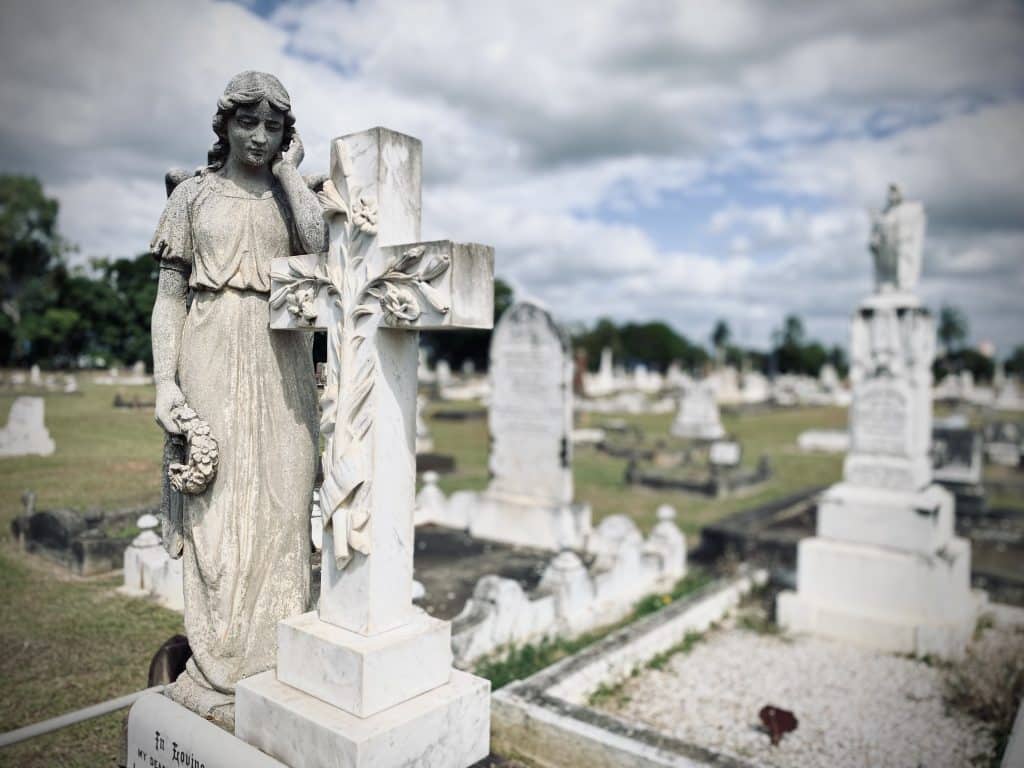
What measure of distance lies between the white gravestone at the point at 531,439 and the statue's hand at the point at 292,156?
669 centimetres

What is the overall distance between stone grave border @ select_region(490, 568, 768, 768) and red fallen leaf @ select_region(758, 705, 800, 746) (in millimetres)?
1012

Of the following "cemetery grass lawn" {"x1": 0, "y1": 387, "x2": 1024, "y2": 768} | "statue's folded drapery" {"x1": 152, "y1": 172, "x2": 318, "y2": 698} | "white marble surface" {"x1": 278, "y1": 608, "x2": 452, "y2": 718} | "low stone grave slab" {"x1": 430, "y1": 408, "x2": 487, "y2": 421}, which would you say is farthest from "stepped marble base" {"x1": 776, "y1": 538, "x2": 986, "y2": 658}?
"low stone grave slab" {"x1": 430, "y1": 408, "x2": 487, "y2": 421}

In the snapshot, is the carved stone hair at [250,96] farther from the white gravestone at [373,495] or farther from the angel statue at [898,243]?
the angel statue at [898,243]

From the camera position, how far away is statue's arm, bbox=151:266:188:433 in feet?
8.04

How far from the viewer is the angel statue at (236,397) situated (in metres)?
2.45

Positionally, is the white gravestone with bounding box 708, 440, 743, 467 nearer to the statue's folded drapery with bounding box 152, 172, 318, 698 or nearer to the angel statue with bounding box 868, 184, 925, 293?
the angel statue with bounding box 868, 184, 925, 293

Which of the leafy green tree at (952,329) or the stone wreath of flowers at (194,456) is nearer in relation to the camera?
the stone wreath of flowers at (194,456)

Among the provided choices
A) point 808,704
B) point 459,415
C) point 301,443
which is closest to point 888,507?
point 808,704

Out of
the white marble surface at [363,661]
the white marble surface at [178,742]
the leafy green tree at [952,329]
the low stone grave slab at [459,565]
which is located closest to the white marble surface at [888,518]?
the low stone grave slab at [459,565]

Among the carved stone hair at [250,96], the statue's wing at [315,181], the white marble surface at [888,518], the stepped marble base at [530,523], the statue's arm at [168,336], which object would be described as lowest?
the stepped marble base at [530,523]

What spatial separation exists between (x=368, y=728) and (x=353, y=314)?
3.99 feet

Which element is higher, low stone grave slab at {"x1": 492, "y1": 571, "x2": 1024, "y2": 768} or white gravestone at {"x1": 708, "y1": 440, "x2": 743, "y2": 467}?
white gravestone at {"x1": 708, "y1": 440, "x2": 743, "y2": 467}

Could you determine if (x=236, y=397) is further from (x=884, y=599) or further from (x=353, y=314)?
A: (x=884, y=599)

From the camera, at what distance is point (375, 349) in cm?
221
